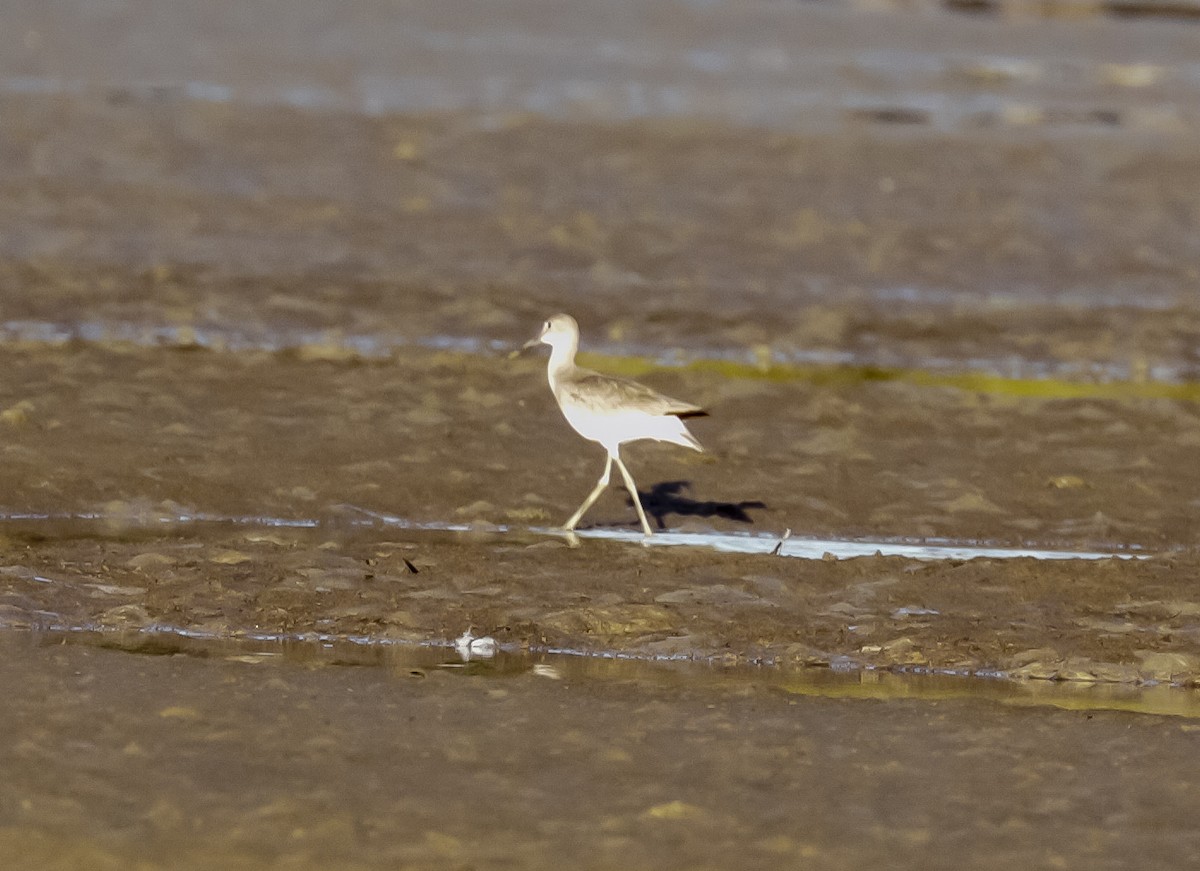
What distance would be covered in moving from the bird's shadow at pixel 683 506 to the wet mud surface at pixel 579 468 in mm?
41

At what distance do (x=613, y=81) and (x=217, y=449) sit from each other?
40.6 ft

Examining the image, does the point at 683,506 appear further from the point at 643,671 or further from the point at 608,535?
the point at 643,671

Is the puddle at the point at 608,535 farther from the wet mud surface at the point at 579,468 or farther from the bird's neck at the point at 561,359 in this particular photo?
the bird's neck at the point at 561,359

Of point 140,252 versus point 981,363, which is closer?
point 981,363

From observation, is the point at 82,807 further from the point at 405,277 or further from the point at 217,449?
the point at 405,277

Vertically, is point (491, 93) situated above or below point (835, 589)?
above

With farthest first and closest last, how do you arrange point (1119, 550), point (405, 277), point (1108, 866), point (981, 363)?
point (405, 277)
point (981, 363)
point (1119, 550)
point (1108, 866)

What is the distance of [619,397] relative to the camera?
925cm

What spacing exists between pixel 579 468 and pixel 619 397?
139cm

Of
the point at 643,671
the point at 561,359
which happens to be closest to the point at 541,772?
the point at 643,671

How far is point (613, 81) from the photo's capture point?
22.0 metres

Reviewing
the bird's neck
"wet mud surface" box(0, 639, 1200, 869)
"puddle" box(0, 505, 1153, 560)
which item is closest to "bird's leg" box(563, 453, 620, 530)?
"puddle" box(0, 505, 1153, 560)

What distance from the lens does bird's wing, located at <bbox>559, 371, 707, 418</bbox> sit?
9148mm

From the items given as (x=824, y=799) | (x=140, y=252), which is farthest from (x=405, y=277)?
(x=824, y=799)
